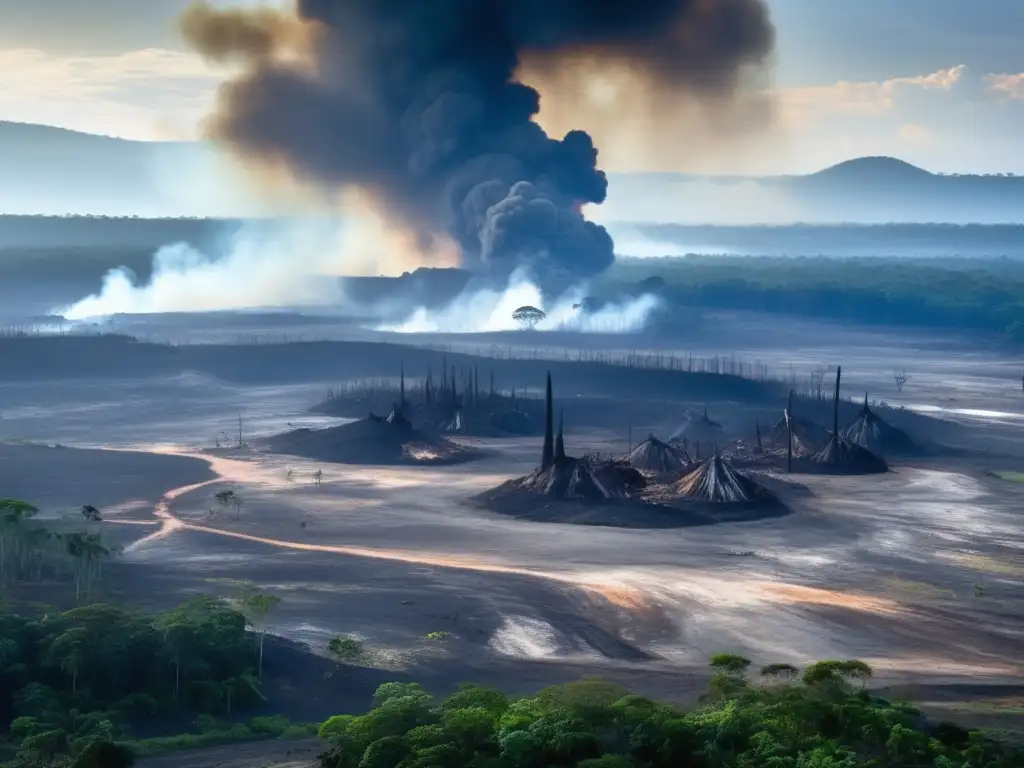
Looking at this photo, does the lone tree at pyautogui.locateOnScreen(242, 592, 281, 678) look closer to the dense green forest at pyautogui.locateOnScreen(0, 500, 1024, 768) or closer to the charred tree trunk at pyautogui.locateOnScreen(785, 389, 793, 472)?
the dense green forest at pyautogui.locateOnScreen(0, 500, 1024, 768)

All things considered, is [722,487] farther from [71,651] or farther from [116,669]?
[71,651]

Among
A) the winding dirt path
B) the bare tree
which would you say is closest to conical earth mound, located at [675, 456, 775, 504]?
the winding dirt path

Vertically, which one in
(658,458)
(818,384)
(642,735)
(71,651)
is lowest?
(71,651)

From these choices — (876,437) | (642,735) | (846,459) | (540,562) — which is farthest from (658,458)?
(642,735)

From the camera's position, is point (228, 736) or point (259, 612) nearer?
point (228, 736)

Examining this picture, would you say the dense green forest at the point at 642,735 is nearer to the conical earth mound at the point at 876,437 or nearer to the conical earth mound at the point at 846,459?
the conical earth mound at the point at 846,459

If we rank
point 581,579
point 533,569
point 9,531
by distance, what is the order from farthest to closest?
1. point 533,569
2. point 581,579
3. point 9,531

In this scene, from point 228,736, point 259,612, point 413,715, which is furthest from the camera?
point 259,612
